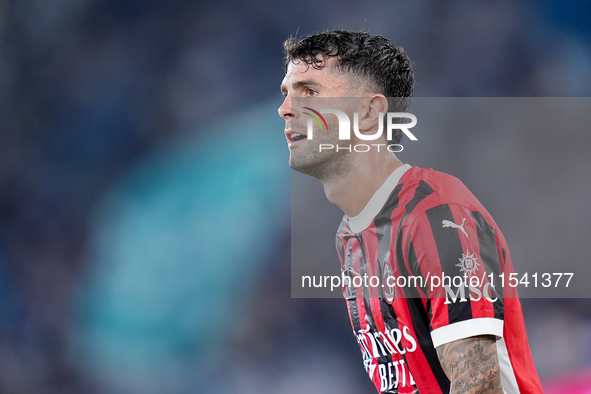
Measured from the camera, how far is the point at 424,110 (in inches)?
137

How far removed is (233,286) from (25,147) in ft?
5.99

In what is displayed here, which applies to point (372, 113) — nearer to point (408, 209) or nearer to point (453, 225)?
point (408, 209)

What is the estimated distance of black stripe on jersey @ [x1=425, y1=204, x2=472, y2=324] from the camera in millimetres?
1570

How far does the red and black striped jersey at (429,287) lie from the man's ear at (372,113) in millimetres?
213

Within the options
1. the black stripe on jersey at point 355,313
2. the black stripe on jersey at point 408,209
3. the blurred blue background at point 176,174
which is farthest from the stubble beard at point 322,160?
the blurred blue background at point 176,174

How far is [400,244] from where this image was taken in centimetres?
182

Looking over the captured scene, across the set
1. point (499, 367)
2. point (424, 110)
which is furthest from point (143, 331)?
point (499, 367)

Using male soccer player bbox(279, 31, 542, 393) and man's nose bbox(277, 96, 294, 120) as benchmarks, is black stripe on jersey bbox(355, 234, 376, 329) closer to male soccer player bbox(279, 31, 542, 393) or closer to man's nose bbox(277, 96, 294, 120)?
male soccer player bbox(279, 31, 542, 393)

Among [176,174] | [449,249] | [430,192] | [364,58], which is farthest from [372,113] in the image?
[176,174]

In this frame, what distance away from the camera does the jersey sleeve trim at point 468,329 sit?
155 centimetres

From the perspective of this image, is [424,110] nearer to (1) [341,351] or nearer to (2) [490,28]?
(2) [490,28]

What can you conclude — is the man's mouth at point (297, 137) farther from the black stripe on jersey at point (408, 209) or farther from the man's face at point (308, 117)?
the black stripe on jersey at point (408, 209)

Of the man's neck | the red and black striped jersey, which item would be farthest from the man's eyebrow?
the red and black striped jersey

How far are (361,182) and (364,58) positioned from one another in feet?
1.46
